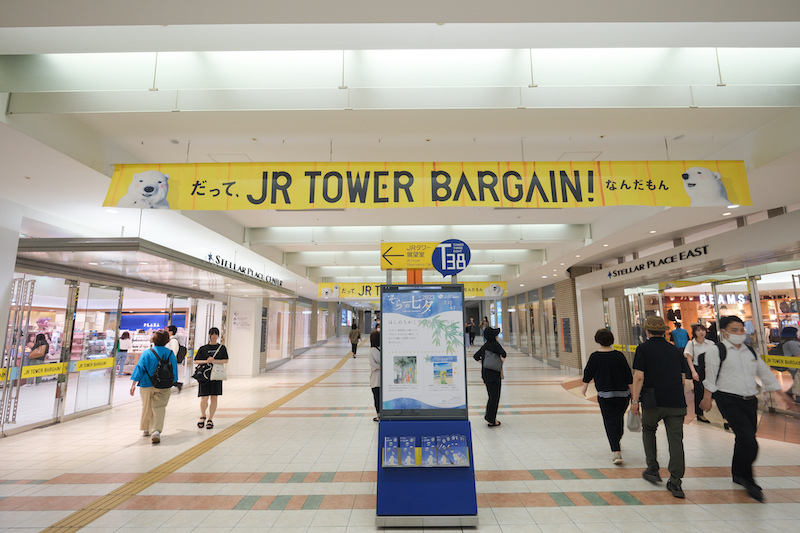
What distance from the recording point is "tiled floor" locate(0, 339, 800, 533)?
129 inches

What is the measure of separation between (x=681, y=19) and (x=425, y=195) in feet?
8.40

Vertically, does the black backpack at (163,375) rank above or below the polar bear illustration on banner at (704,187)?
below

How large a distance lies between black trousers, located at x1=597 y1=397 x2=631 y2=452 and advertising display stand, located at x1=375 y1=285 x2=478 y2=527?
7.72 ft

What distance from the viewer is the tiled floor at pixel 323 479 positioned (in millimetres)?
3277

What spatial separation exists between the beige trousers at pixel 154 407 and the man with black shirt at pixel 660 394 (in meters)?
6.37

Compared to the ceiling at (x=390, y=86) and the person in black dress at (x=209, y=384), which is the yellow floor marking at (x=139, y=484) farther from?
the ceiling at (x=390, y=86)

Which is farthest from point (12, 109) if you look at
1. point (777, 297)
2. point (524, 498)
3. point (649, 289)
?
point (649, 289)

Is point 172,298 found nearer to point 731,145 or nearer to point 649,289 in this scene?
point 731,145

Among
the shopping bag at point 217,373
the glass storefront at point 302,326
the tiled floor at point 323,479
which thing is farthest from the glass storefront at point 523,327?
the shopping bag at point 217,373

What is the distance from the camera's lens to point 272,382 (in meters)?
11.6

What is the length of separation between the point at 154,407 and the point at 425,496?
4704 millimetres

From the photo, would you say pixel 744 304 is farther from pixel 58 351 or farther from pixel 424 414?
pixel 58 351

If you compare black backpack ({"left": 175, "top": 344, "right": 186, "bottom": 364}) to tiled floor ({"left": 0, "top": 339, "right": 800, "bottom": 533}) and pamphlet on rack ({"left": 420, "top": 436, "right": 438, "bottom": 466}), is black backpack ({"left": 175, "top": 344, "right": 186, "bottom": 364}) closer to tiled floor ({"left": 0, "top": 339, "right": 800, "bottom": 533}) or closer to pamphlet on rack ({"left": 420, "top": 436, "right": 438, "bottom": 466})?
tiled floor ({"left": 0, "top": 339, "right": 800, "bottom": 533})

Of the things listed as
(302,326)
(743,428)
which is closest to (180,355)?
(743,428)
